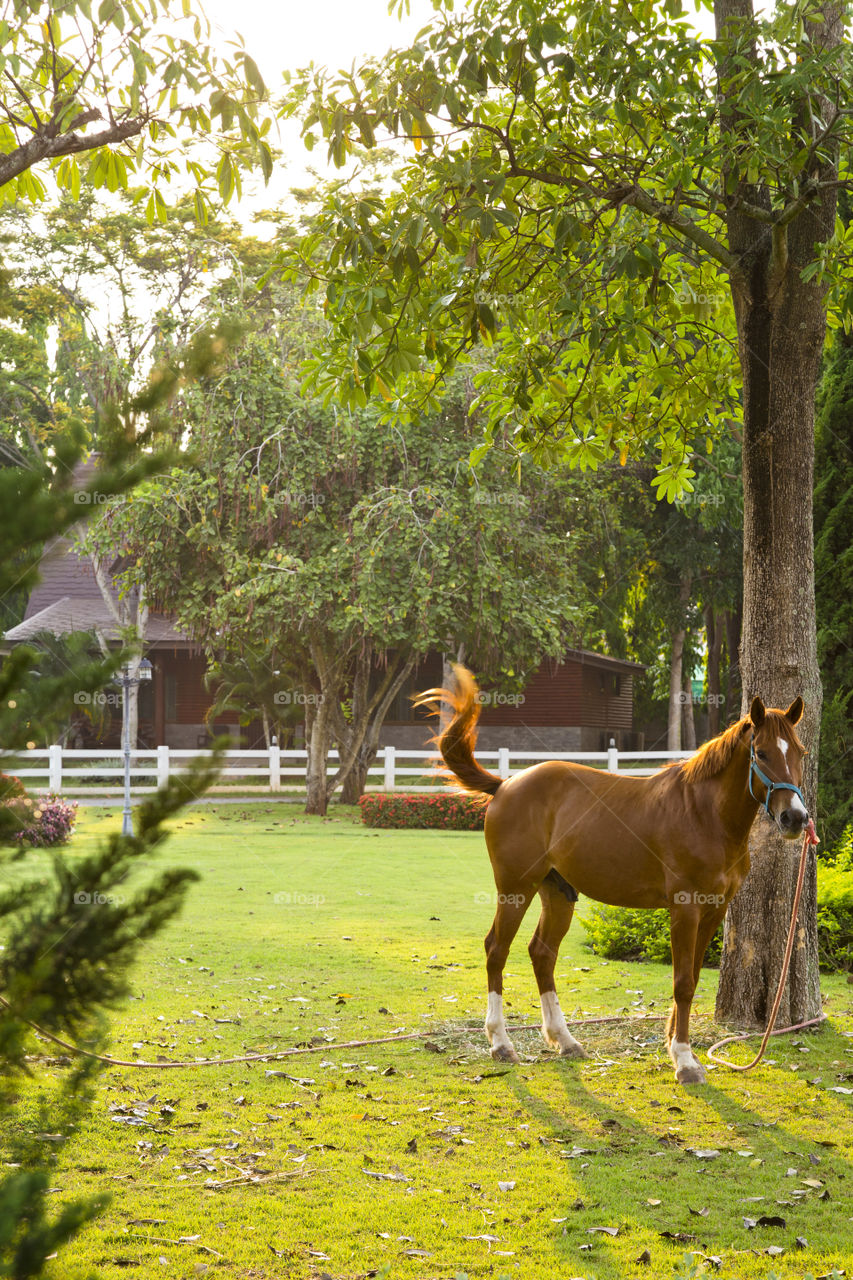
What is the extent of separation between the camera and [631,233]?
7.24 m

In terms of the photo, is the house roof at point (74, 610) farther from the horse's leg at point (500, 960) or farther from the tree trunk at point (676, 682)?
the horse's leg at point (500, 960)

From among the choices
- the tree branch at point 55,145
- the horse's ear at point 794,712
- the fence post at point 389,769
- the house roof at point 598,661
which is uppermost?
the tree branch at point 55,145

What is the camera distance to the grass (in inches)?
177

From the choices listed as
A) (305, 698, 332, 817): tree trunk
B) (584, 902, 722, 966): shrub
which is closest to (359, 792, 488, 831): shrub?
(305, 698, 332, 817): tree trunk

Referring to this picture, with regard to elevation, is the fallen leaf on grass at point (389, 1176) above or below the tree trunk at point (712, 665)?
below

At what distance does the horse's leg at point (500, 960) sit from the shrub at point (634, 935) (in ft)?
12.3

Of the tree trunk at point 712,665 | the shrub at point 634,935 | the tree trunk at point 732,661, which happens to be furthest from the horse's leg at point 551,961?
the tree trunk at point 712,665

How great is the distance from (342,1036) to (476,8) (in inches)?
263

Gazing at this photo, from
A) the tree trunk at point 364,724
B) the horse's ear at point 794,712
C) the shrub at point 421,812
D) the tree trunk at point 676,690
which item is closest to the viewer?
the horse's ear at point 794,712

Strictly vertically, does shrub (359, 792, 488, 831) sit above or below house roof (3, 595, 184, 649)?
below

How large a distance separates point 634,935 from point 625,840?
435 cm

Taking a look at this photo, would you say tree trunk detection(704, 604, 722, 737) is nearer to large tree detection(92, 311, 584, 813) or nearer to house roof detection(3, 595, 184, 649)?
large tree detection(92, 311, 584, 813)

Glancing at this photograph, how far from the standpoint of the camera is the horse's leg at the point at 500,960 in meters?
7.27

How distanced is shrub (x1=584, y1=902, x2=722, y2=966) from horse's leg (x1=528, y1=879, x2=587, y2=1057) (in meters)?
3.45
